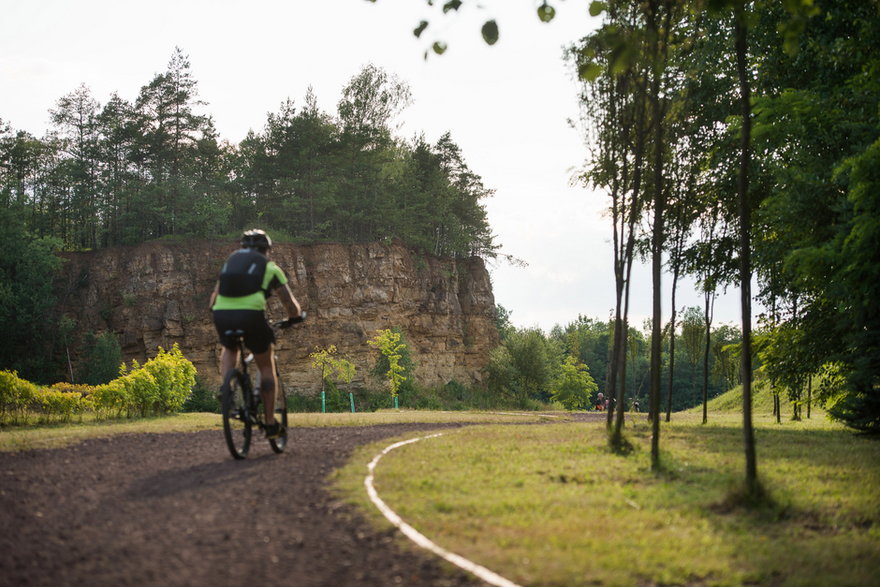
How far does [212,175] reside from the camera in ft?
194

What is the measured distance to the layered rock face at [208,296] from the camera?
5288 centimetres

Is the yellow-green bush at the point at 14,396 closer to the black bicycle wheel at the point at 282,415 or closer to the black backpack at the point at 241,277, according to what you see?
the black bicycle wheel at the point at 282,415

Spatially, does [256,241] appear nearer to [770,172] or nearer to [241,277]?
[241,277]

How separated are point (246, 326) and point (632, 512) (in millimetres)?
4538

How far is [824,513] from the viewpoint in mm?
6688

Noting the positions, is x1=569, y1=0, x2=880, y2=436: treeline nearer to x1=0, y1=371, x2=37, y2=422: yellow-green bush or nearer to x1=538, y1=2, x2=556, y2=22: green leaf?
x1=538, y1=2, x2=556, y2=22: green leaf

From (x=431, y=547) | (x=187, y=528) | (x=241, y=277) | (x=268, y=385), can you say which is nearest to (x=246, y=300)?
(x=241, y=277)

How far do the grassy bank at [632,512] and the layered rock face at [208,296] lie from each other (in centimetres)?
4358

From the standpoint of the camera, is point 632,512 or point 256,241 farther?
point 256,241

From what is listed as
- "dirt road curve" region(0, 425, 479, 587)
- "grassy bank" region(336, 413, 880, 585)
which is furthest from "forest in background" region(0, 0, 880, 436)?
"dirt road curve" region(0, 425, 479, 587)

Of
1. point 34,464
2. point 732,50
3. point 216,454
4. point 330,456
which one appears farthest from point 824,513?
point 732,50

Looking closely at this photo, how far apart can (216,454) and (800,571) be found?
6.79 meters

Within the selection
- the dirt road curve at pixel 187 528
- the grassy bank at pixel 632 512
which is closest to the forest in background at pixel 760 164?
the grassy bank at pixel 632 512

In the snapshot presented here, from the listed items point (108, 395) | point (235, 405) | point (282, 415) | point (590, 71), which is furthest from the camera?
point (108, 395)
